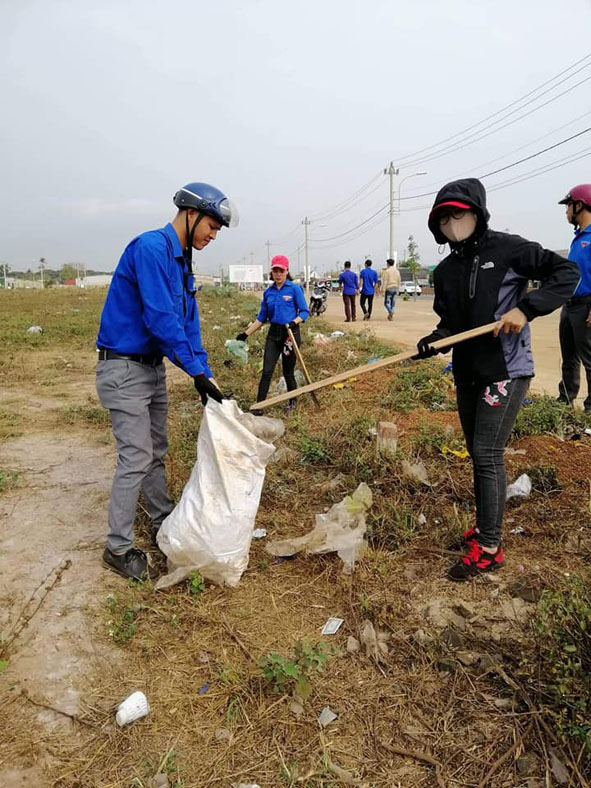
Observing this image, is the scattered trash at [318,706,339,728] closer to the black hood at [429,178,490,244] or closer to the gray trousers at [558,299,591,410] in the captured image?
the black hood at [429,178,490,244]

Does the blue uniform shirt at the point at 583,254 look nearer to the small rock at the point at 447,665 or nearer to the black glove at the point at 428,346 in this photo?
the black glove at the point at 428,346

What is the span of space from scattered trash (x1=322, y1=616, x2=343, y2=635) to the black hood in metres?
1.73

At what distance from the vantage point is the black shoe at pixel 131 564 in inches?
102

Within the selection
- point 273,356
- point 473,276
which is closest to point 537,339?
point 273,356

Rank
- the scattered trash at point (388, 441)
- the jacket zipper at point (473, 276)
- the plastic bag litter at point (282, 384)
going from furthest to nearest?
the plastic bag litter at point (282, 384) < the scattered trash at point (388, 441) < the jacket zipper at point (473, 276)

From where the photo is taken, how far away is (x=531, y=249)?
221 cm

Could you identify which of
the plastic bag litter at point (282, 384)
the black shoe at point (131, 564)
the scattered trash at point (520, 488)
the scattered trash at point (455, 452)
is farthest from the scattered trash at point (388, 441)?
the plastic bag litter at point (282, 384)

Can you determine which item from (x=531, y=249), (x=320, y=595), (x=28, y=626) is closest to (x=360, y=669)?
(x=320, y=595)

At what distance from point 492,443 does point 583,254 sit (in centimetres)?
246

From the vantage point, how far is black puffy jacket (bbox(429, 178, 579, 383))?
219cm

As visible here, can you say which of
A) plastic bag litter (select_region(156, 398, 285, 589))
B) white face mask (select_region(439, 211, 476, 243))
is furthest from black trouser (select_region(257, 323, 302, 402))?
white face mask (select_region(439, 211, 476, 243))

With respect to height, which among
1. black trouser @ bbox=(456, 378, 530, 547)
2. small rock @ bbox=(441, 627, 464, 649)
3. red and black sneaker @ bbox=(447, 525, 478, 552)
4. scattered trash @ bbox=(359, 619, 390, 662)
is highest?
black trouser @ bbox=(456, 378, 530, 547)

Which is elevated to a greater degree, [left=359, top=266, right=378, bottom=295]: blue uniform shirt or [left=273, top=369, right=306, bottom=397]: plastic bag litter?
[left=359, top=266, right=378, bottom=295]: blue uniform shirt

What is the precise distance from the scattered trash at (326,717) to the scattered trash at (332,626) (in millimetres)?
405
